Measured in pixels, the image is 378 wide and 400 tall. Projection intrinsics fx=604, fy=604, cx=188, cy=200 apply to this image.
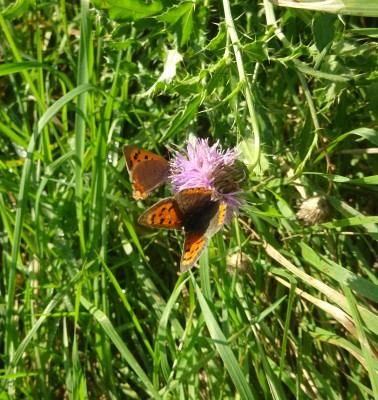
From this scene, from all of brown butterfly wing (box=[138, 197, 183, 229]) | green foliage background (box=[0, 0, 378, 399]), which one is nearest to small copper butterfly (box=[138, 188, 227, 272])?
brown butterfly wing (box=[138, 197, 183, 229])

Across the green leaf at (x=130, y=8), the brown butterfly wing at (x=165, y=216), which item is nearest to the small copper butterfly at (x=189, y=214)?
the brown butterfly wing at (x=165, y=216)

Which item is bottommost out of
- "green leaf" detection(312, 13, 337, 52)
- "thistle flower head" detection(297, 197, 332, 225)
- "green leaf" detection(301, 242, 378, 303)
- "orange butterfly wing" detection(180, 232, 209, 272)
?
"green leaf" detection(301, 242, 378, 303)

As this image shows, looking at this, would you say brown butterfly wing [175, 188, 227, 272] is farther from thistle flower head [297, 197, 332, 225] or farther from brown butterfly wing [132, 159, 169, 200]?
thistle flower head [297, 197, 332, 225]

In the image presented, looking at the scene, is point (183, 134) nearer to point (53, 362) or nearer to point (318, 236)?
point (318, 236)

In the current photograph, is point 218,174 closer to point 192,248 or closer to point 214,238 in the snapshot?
point 192,248

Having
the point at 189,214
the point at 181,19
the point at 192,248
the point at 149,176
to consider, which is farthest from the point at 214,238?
the point at 181,19

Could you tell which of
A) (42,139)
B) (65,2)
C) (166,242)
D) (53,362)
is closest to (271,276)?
Result: (166,242)
